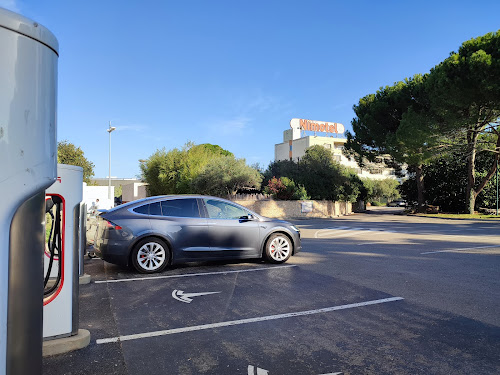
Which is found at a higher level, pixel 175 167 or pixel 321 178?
pixel 175 167

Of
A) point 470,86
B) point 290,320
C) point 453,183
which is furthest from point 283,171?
point 290,320

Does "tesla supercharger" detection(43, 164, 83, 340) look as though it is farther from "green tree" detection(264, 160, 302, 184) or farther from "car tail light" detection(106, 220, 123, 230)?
"green tree" detection(264, 160, 302, 184)

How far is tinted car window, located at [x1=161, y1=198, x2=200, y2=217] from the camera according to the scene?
320 inches

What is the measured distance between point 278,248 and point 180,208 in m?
2.36

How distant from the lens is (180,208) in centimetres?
823

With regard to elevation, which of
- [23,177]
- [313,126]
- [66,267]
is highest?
[313,126]

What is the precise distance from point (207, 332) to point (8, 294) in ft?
10.3

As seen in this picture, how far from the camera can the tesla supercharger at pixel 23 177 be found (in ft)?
5.18

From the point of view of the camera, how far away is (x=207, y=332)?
4.46 metres

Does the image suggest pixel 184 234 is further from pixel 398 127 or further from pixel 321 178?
pixel 321 178

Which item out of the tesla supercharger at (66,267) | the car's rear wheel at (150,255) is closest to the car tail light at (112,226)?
the car's rear wheel at (150,255)

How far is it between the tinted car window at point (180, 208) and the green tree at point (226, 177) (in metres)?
24.0

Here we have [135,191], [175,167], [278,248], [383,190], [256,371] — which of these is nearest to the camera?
[256,371]

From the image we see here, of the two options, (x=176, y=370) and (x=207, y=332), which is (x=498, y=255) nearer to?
(x=207, y=332)
